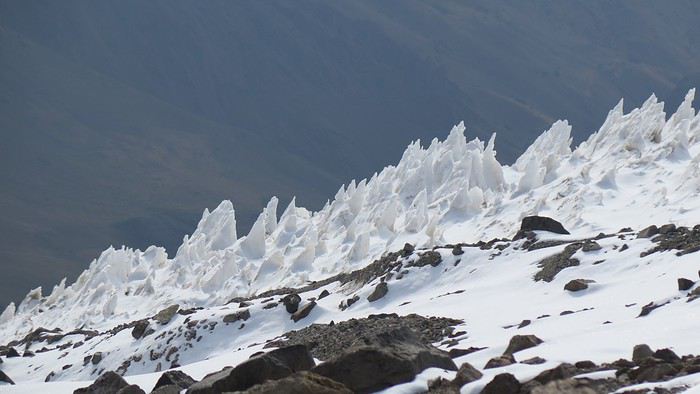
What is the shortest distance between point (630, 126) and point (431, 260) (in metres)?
51.5

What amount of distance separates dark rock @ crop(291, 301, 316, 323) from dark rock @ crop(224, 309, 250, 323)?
8.16 feet

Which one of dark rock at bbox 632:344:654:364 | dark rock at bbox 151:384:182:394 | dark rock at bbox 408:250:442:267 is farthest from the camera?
dark rock at bbox 408:250:442:267

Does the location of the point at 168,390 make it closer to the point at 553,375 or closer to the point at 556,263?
the point at 553,375

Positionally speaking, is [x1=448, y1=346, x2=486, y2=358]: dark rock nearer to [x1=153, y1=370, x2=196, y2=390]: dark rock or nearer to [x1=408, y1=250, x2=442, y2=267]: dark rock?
[x1=153, y1=370, x2=196, y2=390]: dark rock

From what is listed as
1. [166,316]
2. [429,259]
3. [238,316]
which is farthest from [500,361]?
[166,316]

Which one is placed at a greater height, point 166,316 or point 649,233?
point 166,316

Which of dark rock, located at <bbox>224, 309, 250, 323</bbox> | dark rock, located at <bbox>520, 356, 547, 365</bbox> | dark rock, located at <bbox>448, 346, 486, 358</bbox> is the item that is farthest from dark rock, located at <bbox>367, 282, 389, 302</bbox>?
dark rock, located at <bbox>520, 356, 547, 365</bbox>

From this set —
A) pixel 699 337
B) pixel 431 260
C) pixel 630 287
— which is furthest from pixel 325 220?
pixel 699 337

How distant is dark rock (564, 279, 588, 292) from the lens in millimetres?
32656

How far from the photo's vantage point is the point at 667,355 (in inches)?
695

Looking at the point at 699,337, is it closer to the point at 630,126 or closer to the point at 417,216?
the point at 417,216

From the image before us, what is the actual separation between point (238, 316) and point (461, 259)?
8.86 metres

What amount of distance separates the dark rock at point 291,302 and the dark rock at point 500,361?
23.4m

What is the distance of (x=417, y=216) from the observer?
266 ft
